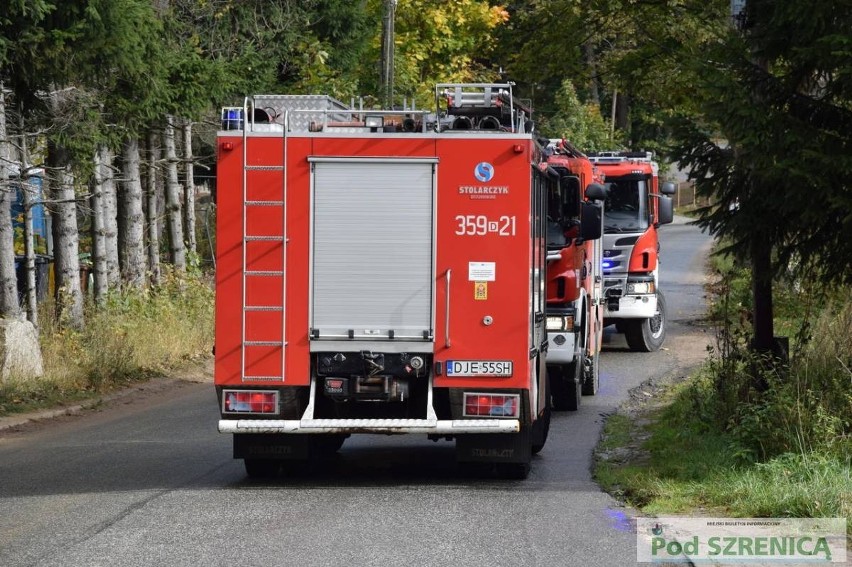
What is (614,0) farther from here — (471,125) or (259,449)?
(259,449)

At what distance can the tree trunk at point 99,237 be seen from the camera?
70.7 feet

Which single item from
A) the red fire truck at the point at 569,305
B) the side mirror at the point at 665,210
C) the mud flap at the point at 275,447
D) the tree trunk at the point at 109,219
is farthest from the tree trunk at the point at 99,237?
the mud flap at the point at 275,447

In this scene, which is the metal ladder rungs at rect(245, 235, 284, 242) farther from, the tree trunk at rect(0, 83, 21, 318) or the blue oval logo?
the tree trunk at rect(0, 83, 21, 318)

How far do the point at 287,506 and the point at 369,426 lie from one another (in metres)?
0.92

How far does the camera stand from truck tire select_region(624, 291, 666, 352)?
74.3ft

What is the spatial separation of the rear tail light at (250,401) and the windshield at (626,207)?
492 inches

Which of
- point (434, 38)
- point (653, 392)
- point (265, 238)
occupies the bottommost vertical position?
point (653, 392)

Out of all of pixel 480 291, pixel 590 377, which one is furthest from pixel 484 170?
pixel 590 377

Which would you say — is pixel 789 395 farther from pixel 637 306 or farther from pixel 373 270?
pixel 637 306

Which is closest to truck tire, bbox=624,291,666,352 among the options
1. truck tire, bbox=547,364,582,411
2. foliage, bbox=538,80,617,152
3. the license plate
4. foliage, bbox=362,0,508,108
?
truck tire, bbox=547,364,582,411

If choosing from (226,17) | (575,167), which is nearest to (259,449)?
(575,167)

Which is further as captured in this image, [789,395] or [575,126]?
[575,126]

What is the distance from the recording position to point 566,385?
16188 mm

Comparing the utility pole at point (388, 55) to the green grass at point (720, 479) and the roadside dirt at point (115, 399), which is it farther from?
the green grass at point (720, 479)
